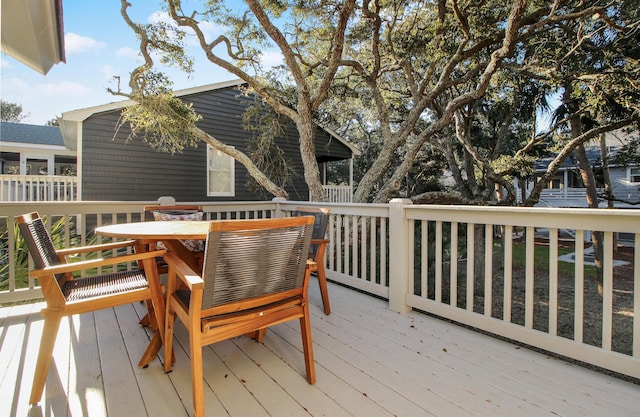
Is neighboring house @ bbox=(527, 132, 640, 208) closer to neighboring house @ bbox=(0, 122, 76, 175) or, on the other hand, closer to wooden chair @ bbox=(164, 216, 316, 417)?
wooden chair @ bbox=(164, 216, 316, 417)

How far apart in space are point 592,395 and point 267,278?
183 centimetres

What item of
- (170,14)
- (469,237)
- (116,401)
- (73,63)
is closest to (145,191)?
(73,63)

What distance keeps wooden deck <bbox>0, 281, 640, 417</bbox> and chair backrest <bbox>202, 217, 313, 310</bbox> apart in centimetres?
59

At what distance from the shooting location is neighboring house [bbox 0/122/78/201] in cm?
765

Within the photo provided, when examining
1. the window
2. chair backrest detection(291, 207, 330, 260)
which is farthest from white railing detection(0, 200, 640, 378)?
the window

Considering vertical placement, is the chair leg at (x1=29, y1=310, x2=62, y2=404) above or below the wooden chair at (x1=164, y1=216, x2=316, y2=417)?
below

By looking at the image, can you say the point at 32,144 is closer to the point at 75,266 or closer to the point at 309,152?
the point at 309,152

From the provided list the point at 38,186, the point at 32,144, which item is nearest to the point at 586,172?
the point at 38,186

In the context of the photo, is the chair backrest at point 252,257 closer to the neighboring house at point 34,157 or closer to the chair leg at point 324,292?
the chair leg at point 324,292

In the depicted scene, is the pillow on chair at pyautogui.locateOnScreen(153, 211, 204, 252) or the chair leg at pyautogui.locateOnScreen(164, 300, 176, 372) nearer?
the chair leg at pyautogui.locateOnScreen(164, 300, 176, 372)

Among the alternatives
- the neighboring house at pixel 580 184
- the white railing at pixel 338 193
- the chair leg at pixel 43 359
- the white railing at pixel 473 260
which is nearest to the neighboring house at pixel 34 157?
the white railing at pixel 473 260

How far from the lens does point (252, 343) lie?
2.40 meters

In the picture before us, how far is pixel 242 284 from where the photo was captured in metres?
1.65

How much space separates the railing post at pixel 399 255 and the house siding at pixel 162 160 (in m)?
6.43
